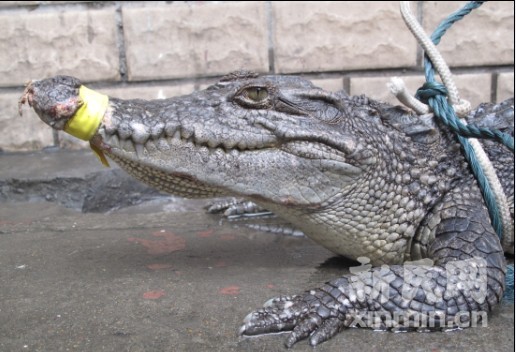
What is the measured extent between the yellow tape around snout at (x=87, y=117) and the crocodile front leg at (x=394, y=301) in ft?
2.48

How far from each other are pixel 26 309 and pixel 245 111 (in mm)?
959

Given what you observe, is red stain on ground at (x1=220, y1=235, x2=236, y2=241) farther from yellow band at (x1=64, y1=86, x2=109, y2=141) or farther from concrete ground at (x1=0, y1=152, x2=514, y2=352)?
yellow band at (x1=64, y1=86, x2=109, y2=141)

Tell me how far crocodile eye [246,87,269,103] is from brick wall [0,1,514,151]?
2123 mm

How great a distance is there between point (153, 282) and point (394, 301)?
0.83 meters

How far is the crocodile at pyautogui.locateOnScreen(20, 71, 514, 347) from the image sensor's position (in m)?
1.69

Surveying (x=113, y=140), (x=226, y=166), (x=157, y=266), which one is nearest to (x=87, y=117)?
(x=113, y=140)

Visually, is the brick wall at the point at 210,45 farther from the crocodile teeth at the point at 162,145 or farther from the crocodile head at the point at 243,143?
the crocodile teeth at the point at 162,145

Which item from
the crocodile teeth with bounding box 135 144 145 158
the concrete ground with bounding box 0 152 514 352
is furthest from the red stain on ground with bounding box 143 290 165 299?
the crocodile teeth with bounding box 135 144 145 158

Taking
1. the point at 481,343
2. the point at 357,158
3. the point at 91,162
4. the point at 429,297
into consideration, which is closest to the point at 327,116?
the point at 357,158

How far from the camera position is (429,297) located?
5.52 feet

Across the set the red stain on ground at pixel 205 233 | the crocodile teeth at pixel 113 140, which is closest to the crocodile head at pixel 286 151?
the crocodile teeth at pixel 113 140

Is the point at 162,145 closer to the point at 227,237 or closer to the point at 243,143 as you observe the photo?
the point at 243,143

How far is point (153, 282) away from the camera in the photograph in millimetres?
1979

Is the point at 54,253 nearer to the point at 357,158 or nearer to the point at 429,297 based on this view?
the point at 357,158
